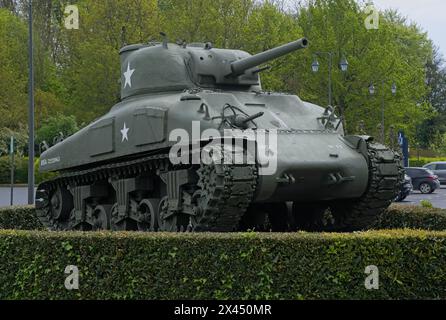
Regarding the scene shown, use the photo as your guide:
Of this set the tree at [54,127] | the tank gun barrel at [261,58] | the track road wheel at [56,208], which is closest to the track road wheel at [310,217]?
the tank gun barrel at [261,58]

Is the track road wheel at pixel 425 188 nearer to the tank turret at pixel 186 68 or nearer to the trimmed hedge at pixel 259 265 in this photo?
the tank turret at pixel 186 68

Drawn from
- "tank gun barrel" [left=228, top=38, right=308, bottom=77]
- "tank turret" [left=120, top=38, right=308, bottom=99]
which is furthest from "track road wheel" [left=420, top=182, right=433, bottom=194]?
"tank gun barrel" [left=228, top=38, right=308, bottom=77]

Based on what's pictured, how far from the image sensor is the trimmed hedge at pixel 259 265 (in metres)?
8.24

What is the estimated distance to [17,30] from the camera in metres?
48.9

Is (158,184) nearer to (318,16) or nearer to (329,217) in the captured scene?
(329,217)

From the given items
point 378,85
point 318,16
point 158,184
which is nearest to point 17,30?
point 318,16

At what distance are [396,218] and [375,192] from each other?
4.32ft

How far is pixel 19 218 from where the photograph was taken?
52.0ft

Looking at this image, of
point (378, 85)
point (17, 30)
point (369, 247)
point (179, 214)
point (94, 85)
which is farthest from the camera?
point (17, 30)

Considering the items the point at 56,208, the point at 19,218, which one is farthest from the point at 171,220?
the point at 56,208

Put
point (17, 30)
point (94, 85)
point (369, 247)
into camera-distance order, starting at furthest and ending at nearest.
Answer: point (17, 30)
point (94, 85)
point (369, 247)

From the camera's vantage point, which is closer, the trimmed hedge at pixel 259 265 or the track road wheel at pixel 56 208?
the trimmed hedge at pixel 259 265

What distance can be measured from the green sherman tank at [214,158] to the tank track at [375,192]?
2 centimetres

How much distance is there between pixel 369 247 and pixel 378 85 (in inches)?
1273
